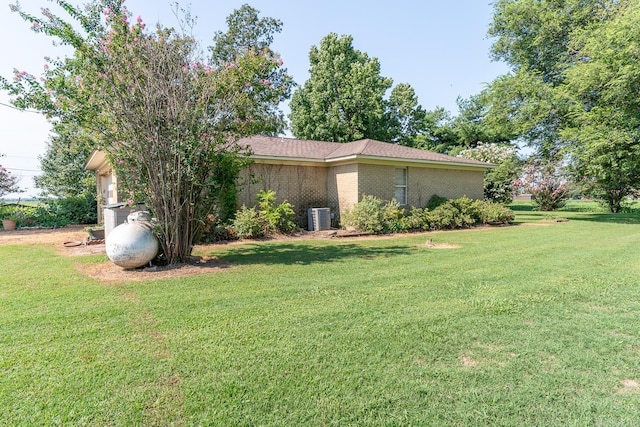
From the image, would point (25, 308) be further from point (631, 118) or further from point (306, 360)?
point (631, 118)

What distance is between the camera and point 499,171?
20.8 meters

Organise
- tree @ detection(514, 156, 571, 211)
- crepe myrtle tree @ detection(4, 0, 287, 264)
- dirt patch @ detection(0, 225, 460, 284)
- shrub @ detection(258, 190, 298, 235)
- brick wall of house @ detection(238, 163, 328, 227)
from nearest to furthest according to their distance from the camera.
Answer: dirt patch @ detection(0, 225, 460, 284) → crepe myrtle tree @ detection(4, 0, 287, 264) → shrub @ detection(258, 190, 298, 235) → brick wall of house @ detection(238, 163, 328, 227) → tree @ detection(514, 156, 571, 211)

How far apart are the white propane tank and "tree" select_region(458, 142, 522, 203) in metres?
17.7

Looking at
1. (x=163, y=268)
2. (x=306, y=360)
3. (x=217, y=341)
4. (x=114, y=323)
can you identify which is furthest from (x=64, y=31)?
(x=306, y=360)

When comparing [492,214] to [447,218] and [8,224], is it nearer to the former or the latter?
[447,218]

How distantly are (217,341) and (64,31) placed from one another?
20.5 ft

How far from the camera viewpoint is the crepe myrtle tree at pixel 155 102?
20.8 feet

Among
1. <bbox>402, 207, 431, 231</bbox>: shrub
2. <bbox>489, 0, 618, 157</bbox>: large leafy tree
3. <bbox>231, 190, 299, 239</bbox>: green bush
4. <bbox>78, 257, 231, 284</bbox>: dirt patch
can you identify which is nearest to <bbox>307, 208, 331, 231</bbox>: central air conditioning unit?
<bbox>231, 190, 299, 239</bbox>: green bush

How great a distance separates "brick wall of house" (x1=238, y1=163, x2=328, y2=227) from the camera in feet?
43.5

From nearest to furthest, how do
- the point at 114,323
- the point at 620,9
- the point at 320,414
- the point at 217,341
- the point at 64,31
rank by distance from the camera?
the point at 320,414 → the point at 217,341 → the point at 114,323 → the point at 64,31 → the point at 620,9

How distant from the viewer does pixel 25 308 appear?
4.46 metres

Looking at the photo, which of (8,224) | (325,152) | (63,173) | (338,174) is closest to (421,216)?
(338,174)

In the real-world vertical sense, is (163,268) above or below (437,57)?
below

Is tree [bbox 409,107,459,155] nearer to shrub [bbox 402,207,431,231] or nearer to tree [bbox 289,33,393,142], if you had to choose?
tree [bbox 289,33,393,142]
